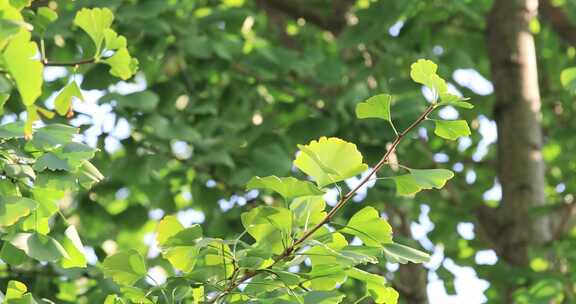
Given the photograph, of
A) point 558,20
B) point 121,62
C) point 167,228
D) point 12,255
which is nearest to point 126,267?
point 167,228

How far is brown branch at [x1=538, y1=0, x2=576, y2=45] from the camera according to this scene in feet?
10.2

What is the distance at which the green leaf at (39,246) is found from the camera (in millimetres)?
1139

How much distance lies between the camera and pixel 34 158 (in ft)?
3.83

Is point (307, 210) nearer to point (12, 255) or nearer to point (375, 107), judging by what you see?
point (375, 107)

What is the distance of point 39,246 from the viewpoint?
115 cm

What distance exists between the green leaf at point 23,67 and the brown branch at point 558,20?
2461 millimetres

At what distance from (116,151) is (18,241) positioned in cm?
199

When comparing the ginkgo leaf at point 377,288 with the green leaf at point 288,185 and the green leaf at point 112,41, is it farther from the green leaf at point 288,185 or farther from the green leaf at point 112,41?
the green leaf at point 112,41

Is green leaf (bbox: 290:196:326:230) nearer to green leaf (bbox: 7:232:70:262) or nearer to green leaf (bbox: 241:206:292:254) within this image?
green leaf (bbox: 241:206:292:254)

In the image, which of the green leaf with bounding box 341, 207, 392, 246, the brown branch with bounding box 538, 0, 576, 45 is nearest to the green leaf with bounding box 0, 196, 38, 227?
the green leaf with bounding box 341, 207, 392, 246

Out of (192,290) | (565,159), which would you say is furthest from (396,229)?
(192,290)

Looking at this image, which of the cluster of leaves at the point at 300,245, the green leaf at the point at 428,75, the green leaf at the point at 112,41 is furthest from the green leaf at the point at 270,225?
the green leaf at the point at 112,41

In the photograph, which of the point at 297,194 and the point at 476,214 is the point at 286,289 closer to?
the point at 297,194

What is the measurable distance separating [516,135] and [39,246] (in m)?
1.82
